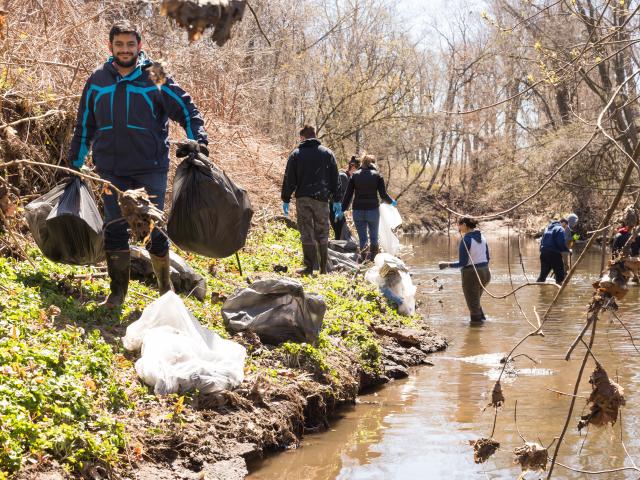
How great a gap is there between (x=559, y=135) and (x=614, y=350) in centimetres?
1897

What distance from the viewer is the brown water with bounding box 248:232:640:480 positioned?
5859mm

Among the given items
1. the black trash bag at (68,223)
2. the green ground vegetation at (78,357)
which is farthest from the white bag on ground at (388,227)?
the black trash bag at (68,223)

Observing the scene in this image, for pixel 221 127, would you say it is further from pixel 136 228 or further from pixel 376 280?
pixel 136 228

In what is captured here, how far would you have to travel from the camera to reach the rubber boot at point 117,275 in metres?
6.74

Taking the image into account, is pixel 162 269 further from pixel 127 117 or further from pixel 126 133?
pixel 127 117

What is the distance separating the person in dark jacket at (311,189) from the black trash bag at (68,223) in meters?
4.58

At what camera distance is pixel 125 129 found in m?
6.62

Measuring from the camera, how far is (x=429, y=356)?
31.4ft

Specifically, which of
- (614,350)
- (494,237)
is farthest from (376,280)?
(494,237)

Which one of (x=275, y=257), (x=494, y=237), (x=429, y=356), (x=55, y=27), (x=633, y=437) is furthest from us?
(x=494, y=237)

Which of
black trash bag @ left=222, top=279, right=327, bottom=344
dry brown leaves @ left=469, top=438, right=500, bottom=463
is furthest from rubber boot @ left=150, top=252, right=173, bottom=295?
dry brown leaves @ left=469, top=438, right=500, bottom=463

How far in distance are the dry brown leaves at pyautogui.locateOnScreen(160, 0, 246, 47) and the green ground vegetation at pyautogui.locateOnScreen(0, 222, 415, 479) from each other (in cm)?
294

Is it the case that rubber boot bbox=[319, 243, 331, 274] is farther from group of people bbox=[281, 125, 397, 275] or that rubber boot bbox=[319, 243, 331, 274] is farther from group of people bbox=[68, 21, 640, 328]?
group of people bbox=[68, 21, 640, 328]

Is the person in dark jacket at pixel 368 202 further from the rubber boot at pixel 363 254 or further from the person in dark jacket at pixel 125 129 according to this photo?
the person in dark jacket at pixel 125 129
